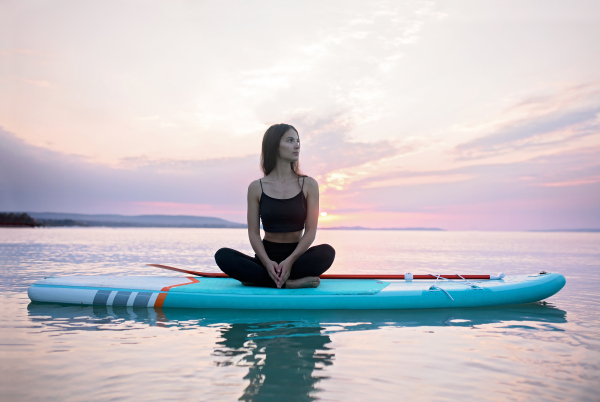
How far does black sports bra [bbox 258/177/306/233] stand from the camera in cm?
476

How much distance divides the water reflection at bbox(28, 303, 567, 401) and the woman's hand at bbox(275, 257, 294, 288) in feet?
1.14

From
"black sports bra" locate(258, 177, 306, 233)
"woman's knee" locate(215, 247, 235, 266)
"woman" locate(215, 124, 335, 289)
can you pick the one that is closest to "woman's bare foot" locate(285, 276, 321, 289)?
"woman" locate(215, 124, 335, 289)

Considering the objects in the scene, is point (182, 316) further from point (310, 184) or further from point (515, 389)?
point (515, 389)

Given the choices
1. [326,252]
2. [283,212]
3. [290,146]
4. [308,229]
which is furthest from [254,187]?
[326,252]

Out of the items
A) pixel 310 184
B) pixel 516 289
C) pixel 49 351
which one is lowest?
pixel 49 351

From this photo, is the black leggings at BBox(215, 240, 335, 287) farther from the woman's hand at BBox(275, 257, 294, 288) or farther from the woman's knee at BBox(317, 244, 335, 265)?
the woman's hand at BBox(275, 257, 294, 288)

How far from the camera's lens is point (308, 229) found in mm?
4793

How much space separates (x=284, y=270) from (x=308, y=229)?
1.84 ft

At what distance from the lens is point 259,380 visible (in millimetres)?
2707

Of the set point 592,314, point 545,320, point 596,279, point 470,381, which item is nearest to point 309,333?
point 470,381

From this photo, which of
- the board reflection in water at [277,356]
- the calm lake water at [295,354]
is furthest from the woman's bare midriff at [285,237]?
the board reflection in water at [277,356]

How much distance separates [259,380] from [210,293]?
233cm

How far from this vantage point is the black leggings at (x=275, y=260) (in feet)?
16.0

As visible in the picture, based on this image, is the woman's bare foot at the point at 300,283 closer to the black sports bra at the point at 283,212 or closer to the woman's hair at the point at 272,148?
the black sports bra at the point at 283,212
